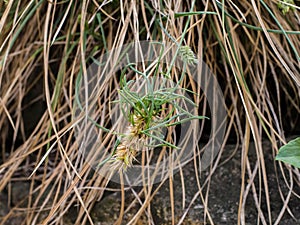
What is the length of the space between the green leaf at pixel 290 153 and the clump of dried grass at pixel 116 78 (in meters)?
0.14

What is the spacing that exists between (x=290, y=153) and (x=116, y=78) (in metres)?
0.44

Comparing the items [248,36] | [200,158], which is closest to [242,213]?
[200,158]

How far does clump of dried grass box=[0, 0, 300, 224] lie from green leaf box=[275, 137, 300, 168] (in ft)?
0.46

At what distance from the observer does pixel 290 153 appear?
0.77m

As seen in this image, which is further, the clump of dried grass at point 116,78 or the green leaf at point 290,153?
the clump of dried grass at point 116,78

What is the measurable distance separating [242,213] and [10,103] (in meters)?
0.63

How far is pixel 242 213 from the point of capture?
90 cm

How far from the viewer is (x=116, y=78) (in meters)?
1.10

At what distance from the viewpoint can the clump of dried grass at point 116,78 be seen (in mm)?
949

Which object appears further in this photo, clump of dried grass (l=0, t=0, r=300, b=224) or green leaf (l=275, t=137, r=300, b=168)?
clump of dried grass (l=0, t=0, r=300, b=224)

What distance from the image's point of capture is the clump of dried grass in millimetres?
949

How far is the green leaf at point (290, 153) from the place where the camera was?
76 cm

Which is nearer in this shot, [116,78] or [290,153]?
[290,153]

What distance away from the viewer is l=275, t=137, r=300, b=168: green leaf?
763mm
